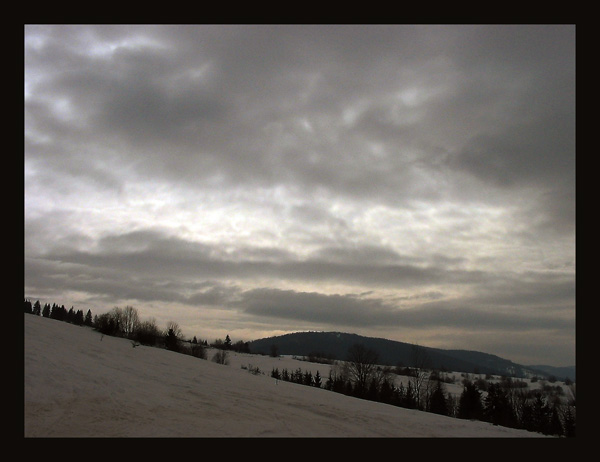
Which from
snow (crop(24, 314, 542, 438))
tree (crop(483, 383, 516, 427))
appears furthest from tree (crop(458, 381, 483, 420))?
snow (crop(24, 314, 542, 438))

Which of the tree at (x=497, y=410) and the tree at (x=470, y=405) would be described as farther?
the tree at (x=470, y=405)

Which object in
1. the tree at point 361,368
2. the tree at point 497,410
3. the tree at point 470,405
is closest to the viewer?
the tree at point 497,410

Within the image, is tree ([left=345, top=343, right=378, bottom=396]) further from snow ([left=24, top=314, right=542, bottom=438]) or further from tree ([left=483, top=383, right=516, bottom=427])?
snow ([left=24, top=314, right=542, bottom=438])

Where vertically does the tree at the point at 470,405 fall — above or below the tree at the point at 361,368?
A: below

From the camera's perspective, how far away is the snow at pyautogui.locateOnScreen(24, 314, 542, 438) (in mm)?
14016

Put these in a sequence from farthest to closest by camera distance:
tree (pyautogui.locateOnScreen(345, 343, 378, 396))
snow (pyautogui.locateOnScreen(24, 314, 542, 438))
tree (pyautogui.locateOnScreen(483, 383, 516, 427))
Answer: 1. tree (pyautogui.locateOnScreen(345, 343, 378, 396))
2. tree (pyautogui.locateOnScreen(483, 383, 516, 427))
3. snow (pyautogui.locateOnScreen(24, 314, 542, 438))

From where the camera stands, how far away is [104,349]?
24.6m

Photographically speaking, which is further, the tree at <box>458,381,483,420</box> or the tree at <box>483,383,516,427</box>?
the tree at <box>458,381,483,420</box>

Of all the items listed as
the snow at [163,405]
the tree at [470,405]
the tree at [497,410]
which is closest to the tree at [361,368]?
the tree at [470,405]

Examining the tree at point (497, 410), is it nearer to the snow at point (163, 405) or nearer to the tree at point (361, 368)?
the tree at point (361, 368)

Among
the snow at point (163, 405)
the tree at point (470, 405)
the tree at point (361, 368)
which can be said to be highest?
the snow at point (163, 405)

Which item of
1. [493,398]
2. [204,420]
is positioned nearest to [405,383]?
[493,398]

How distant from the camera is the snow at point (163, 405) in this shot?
1402cm

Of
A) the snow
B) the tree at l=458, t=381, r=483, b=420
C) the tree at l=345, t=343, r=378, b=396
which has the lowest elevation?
the tree at l=458, t=381, r=483, b=420
